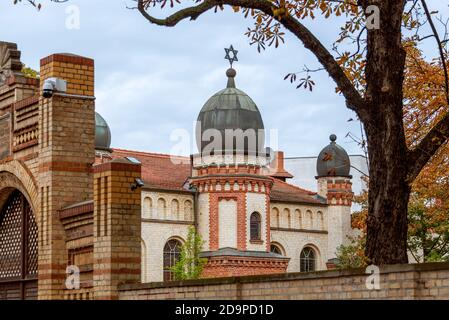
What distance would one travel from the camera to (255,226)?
65.1m

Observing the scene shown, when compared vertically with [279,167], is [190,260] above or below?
below

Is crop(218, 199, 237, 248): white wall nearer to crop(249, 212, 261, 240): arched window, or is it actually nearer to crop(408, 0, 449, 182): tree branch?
crop(249, 212, 261, 240): arched window

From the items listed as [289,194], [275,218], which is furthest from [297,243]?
[289,194]

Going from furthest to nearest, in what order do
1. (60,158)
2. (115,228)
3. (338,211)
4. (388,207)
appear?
(338,211) → (60,158) → (115,228) → (388,207)

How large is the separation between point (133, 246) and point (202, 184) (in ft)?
157

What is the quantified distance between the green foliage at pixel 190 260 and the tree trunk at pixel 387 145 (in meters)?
44.7

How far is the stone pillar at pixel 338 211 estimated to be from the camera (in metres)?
72.6

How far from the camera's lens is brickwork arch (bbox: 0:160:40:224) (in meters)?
18.6

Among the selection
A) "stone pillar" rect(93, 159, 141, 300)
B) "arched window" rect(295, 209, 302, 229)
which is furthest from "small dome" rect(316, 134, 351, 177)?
"stone pillar" rect(93, 159, 141, 300)

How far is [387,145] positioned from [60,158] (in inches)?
241

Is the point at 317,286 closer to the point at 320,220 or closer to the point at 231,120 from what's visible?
the point at 231,120

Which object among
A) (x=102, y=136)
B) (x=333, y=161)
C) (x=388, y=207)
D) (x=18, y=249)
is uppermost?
(x=102, y=136)

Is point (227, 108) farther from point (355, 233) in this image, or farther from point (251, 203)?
point (355, 233)
